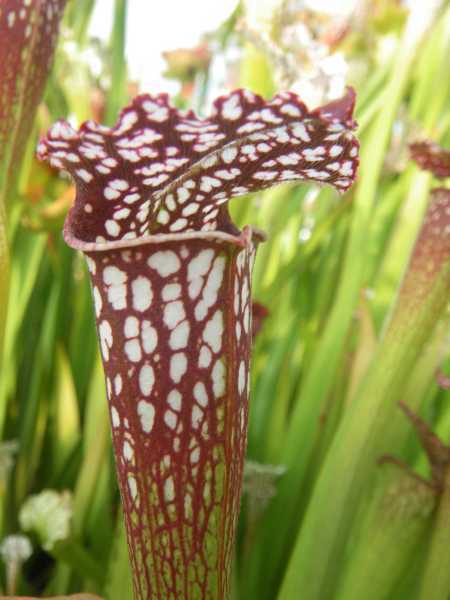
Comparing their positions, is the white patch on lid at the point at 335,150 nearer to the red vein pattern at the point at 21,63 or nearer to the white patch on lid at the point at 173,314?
the white patch on lid at the point at 173,314

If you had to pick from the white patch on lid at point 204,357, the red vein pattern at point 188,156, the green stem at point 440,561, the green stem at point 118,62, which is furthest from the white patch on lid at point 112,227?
the green stem at point 118,62

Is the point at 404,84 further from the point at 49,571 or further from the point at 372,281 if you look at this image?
the point at 49,571

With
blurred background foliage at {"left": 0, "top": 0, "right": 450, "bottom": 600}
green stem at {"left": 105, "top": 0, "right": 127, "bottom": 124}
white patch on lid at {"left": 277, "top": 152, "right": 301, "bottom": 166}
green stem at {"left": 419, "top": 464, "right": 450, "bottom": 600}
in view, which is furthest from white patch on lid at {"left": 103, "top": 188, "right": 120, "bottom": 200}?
green stem at {"left": 105, "top": 0, "right": 127, "bottom": 124}

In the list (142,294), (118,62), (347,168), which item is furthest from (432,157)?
(118,62)

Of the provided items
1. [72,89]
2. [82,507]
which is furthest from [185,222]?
[72,89]

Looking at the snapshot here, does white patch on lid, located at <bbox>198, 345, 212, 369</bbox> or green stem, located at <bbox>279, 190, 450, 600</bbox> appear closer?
white patch on lid, located at <bbox>198, 345, 212, 369</bbox>

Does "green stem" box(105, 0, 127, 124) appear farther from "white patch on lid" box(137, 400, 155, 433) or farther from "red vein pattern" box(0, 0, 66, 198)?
"white patch on lid" box(137, 400, 155, 433)
